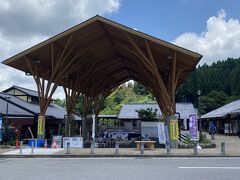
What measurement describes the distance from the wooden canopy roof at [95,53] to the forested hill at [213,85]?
38.3 metres

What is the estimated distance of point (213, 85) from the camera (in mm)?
68750

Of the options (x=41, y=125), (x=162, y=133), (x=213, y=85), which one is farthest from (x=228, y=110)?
(x=213, y=85)

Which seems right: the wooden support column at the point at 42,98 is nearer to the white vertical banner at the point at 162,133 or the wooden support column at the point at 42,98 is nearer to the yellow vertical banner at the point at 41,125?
the yellow vertical banner at the point at 41,125

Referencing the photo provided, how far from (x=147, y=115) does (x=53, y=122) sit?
899 centimetres

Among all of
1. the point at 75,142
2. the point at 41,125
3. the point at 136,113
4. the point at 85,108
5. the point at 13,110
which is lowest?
the point at 75,142

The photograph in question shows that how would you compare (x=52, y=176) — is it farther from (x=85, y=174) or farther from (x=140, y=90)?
(x=140, y=90)

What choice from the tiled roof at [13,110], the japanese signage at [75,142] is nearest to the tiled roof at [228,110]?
the japanese signage at [75,142]

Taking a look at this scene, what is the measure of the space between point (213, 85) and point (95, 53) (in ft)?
160

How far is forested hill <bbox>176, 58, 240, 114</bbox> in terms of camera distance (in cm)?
6344

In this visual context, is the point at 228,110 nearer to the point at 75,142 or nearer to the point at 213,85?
the point at 75,142

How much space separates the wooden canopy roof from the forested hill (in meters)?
38.3

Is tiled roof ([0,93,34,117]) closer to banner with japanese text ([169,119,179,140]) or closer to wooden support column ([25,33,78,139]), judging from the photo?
wooden support column ([25,33,78,139])

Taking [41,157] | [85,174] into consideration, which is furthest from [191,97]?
[85,174]

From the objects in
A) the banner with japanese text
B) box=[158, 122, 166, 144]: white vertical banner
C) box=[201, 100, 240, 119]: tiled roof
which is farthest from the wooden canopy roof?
box=[201, 100, 240, 119]: tiled roof
